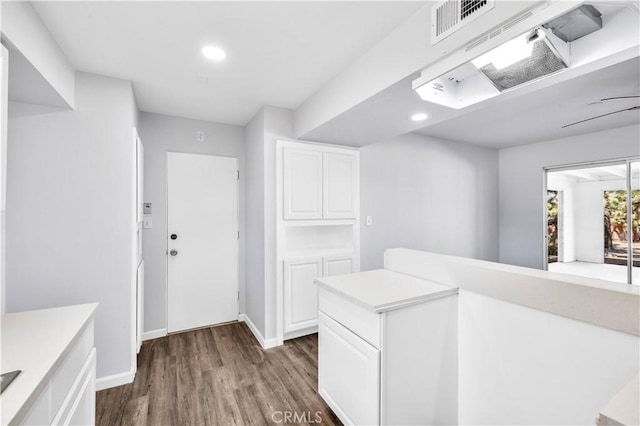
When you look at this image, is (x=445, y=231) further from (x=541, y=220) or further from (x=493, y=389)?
(x=493, y=389)

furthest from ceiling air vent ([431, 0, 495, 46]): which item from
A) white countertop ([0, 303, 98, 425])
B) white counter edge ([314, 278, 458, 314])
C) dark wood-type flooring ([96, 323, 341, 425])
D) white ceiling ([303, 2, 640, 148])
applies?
dark wood-type flooring ([96, 323, 341, 425])

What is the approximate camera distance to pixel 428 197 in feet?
13.7

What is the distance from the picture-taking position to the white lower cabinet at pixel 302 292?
9.86 feet

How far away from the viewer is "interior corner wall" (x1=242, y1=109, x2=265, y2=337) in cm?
300

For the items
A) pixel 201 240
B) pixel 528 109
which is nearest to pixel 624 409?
pixel 528 109

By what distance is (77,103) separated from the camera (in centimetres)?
215

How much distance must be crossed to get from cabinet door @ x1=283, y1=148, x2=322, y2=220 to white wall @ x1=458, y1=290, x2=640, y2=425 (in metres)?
1.77

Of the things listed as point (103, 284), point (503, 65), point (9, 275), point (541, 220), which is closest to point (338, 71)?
point (503, 65)

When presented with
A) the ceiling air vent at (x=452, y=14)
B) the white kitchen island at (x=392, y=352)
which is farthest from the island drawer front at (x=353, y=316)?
the ceiling air vent at (x=452, y=14)

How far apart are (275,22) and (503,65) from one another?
1.26 m

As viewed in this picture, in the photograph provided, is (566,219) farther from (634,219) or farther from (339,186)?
(339,186)

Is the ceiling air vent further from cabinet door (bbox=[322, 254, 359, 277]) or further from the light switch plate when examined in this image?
the light switch plate

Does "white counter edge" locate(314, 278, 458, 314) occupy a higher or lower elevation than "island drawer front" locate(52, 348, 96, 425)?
higher

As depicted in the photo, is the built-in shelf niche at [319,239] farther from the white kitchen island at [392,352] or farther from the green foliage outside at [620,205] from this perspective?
the green foliage outside at [620,205]
